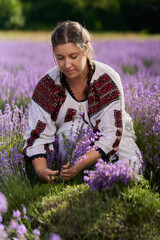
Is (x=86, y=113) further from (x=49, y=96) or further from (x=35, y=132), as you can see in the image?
(x=35, y=132)

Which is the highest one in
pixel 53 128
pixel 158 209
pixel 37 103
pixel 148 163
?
pixel 37 103

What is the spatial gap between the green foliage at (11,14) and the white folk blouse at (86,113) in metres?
23.0

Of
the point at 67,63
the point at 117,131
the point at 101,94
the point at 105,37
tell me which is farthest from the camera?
the point at 105,37

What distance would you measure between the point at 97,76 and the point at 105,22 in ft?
76.2

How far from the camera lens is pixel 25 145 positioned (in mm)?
2346

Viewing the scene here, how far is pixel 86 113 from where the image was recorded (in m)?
2.42

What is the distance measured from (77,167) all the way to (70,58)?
0.71 meters

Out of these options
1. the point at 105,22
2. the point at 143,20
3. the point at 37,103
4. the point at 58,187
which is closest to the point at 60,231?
the point at 58,187

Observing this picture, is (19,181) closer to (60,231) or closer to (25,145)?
(25,145)

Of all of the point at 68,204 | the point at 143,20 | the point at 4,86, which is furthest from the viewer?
the point at 143,20

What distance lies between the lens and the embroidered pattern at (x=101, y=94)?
7.53ft

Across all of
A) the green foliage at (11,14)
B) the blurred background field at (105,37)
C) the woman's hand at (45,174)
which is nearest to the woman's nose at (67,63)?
the woman's hand at (45,174)

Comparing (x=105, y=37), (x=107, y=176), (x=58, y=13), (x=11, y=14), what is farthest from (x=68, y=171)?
(x=58, y=13)

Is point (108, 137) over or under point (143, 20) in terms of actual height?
under
